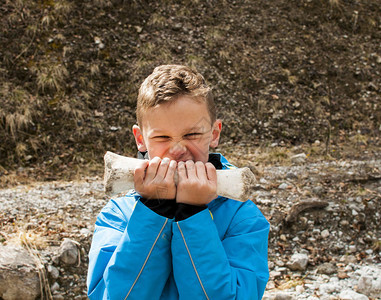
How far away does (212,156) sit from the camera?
2.08 m

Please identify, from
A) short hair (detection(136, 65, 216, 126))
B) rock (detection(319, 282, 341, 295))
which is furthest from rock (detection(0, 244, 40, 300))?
rock (detection(319, 282, 341, 295))

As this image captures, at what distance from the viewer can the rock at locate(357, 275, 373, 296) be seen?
12.0 feet

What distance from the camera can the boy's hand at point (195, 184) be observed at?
1.63 meters

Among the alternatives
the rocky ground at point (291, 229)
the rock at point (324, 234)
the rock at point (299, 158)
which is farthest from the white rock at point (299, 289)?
the rock at point (299, 158)

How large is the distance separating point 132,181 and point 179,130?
33 cm

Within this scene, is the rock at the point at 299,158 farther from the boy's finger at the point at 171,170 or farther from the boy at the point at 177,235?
the boy's finger at the point at 171,170

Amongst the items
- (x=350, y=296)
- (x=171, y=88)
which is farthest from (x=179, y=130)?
(x=350, y=296)

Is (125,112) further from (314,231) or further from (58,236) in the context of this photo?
(314,231)

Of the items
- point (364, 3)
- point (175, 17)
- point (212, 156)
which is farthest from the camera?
point (364, 3)

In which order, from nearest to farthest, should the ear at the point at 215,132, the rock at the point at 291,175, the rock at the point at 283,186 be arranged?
the ear at the point at 215,132
the rock at the point at 283,186
the rock at the point at 291,175

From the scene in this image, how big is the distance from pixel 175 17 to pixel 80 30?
2317 millimetres

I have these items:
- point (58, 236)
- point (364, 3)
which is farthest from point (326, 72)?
point (58, 236)

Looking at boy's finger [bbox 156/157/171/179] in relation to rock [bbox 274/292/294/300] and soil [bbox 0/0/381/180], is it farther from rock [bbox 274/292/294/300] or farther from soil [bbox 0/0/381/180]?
soil [bbox 0/0/381/180]

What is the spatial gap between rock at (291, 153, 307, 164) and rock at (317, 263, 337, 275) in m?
2.69
